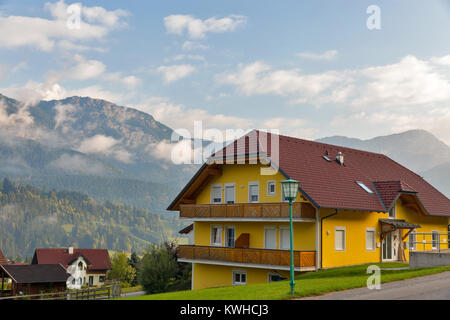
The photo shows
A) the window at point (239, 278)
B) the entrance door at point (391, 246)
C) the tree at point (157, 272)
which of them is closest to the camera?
the window at point (239, 278)

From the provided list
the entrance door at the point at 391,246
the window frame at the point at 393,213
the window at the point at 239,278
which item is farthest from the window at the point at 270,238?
the window frame at the point at 393,213

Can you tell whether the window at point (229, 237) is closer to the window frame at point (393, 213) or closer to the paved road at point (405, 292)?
the window frame at point (393, 213)

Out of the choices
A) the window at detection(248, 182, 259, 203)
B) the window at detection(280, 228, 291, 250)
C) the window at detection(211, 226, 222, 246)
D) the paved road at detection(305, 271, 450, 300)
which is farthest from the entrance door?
the paved road at detection(305, 271, 450, 300)

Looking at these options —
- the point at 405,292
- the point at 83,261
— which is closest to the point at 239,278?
the point at 405,292

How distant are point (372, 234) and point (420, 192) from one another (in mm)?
7572

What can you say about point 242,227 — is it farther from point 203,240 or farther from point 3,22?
point 3,22

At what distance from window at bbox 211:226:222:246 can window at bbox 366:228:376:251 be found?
9671 millimetres

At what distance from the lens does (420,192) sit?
37.6 metres

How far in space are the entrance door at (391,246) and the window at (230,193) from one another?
33.5 feet

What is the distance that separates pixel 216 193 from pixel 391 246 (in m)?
12.2

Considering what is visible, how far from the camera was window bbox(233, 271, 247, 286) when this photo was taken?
3253 cm

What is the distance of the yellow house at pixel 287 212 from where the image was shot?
2934 cm
